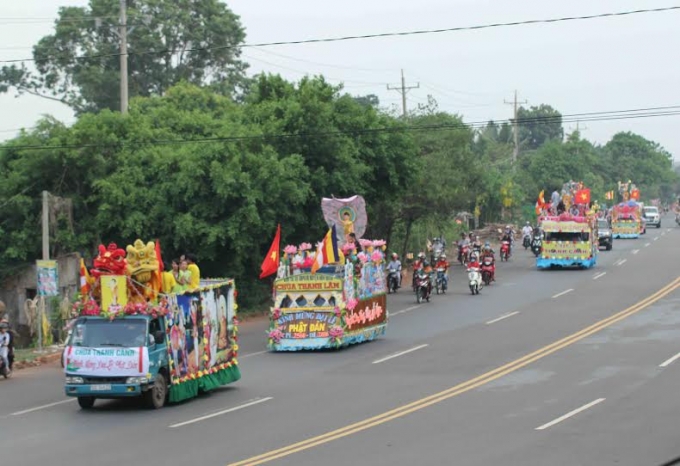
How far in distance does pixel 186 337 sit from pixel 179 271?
5.13ft

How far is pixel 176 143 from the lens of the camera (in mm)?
39875

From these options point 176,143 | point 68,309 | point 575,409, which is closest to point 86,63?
point 176,143

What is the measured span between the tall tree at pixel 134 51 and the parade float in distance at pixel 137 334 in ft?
174

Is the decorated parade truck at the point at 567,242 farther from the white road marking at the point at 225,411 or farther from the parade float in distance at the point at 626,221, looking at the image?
the white road marking at the point at 225,411

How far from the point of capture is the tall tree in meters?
74.4

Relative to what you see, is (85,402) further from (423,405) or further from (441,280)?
(441,280)

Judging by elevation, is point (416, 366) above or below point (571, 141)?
below

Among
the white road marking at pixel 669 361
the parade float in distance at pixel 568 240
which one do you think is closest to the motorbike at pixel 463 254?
the parade float in distance at pixel 568 240

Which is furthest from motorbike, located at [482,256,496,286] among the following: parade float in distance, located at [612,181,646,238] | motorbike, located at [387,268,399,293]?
parade float in distance, located at [612,181,646,238]

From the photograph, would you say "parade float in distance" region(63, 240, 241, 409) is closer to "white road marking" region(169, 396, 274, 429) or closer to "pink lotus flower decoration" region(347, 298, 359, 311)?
"white road marking" region(169, 396, 274, 429)

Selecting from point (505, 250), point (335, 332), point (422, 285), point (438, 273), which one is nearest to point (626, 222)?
point (505, 250)

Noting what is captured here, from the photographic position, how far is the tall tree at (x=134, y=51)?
74.4 m

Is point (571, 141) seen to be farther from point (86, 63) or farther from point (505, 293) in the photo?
point (505, 293)

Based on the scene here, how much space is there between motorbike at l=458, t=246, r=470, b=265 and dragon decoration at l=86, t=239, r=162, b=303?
3673 centimetres
